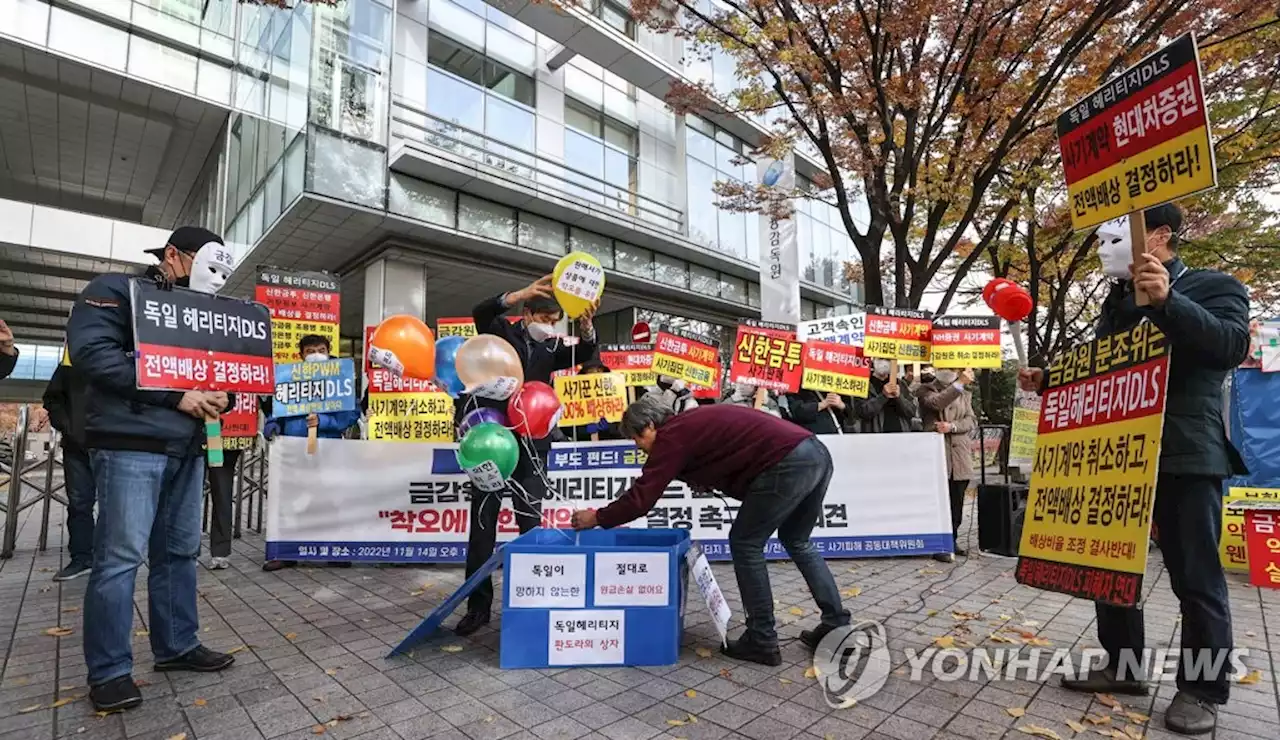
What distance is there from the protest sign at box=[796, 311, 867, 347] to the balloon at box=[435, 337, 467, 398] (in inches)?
199

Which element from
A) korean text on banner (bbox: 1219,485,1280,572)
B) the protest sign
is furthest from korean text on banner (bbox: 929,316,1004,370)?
korean text on banner (bbox: 1219,485,1280,572)

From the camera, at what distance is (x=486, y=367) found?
3.92 m

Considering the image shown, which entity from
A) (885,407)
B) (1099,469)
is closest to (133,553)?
(1099,469)

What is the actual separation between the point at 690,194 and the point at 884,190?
10449 millimetres

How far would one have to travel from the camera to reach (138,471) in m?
3.12

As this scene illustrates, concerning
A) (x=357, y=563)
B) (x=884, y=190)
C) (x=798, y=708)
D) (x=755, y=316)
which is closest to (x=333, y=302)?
(x=357, y=563)

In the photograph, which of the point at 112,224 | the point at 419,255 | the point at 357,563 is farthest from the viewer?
the point at 112,224

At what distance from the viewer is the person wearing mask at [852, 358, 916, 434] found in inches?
293

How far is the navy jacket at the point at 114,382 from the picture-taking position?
301cm

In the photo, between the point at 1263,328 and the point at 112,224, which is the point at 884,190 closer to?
the point at 1263,328

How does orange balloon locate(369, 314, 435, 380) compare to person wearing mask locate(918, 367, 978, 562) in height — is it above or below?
above

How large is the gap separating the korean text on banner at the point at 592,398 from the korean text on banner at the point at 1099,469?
4490 mm

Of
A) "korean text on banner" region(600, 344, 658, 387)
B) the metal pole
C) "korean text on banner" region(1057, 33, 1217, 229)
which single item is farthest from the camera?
"korean text on banner" region(600, 344, 658, 387)

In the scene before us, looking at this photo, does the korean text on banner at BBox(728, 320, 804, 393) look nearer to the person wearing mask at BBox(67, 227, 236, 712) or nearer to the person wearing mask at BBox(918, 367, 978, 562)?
the person wearing mask at BBox(918, 367, 978, 562)
